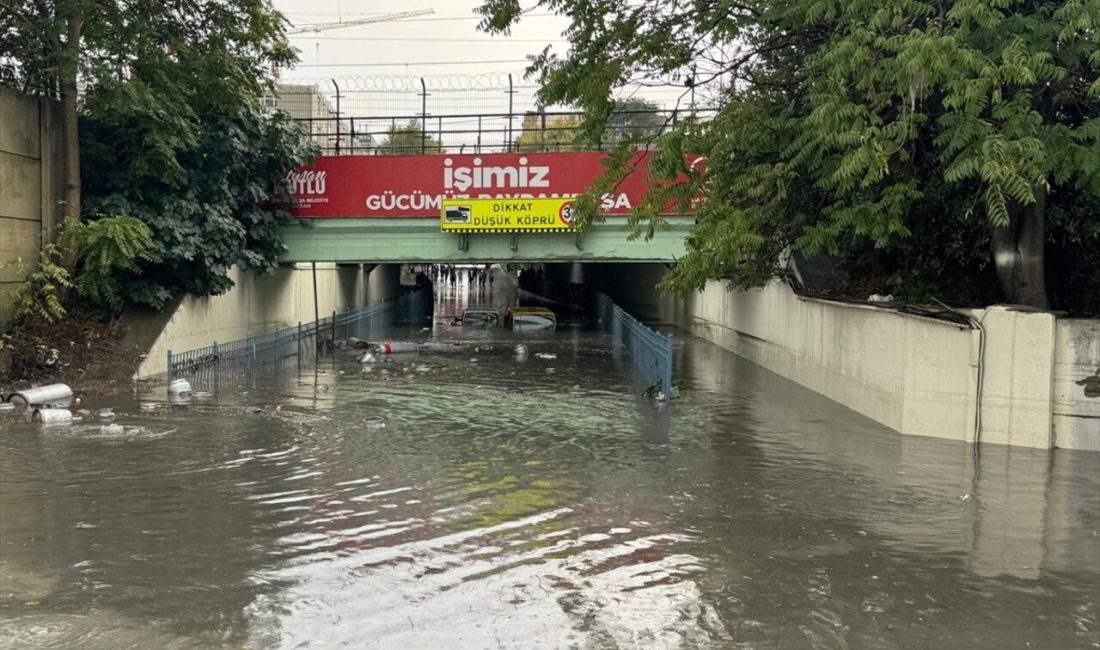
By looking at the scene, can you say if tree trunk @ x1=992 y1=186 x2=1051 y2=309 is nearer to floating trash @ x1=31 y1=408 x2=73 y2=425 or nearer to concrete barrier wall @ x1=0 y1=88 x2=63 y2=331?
floating trash @ x1=31 y1=408 x2=73 y2=425

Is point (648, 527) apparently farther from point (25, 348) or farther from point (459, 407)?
point (25, 348)

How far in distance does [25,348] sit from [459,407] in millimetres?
7807

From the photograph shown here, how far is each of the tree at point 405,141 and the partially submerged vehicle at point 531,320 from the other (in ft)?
27.7

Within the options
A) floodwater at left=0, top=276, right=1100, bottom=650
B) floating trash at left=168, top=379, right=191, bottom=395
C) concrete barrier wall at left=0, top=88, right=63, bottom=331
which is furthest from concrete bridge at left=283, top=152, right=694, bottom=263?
floodwater at left=0, top=276, right=1100, bottom=650

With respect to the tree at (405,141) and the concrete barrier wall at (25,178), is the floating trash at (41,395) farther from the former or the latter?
the tree at (405,141)

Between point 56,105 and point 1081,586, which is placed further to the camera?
point 56,105

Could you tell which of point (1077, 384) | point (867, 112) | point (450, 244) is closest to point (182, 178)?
point (450, 244)

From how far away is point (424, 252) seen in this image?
2508cm

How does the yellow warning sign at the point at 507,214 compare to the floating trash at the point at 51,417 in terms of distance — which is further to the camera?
the yellow warning sign at the point at 507,214

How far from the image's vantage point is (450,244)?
82.6ft

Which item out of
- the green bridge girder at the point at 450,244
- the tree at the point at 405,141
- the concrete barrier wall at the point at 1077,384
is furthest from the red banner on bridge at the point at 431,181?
the concrete barrier wall at the point at 1077,384

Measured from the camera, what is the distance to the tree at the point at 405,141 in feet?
82.4

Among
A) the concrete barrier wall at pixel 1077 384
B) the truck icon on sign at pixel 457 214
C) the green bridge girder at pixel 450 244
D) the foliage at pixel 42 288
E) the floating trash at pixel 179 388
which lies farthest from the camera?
the green bridge girder at pixel 450 244

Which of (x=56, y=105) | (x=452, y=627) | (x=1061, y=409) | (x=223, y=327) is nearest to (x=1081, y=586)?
(x=452, y=627)
